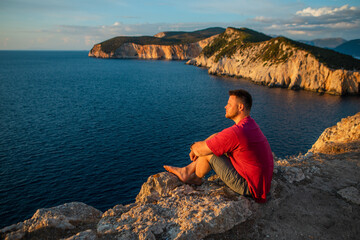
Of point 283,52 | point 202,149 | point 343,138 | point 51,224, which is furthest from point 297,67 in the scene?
point 51,224

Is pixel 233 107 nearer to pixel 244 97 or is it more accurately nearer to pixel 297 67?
pixel 244 97

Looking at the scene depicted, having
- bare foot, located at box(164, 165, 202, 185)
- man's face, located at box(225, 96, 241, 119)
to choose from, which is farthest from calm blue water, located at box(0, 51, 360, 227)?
man's face, located at box(225, 96, 241, 119)

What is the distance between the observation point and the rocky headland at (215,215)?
16.4 ft

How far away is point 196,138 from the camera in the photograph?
103 feet

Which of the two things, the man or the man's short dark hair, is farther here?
the man's short dark hair

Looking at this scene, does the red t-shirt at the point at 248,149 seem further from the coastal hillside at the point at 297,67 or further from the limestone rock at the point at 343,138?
the coastal hillside at the point at 297,67

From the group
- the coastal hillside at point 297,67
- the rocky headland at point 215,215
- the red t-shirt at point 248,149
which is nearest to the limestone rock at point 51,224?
the rocky headland at point 215,215

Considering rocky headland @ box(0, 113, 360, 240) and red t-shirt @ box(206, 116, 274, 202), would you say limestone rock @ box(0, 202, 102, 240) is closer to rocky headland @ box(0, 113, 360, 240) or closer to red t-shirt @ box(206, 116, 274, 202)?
rocky headland @ box(0, 113, 360, 240)

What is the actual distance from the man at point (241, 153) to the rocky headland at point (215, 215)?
1.68ft

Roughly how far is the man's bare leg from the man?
0.03 metres

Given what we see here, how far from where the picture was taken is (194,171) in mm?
6645

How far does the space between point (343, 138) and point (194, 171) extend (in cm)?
1308

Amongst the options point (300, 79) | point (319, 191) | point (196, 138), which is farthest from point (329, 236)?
point (300, 79)

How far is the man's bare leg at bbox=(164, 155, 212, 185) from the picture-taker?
6.03 m
